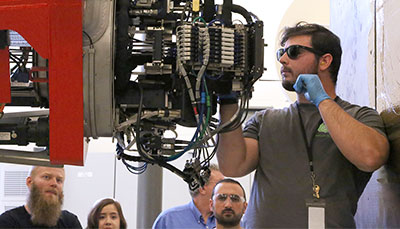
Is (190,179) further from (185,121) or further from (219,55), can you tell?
(219,55)

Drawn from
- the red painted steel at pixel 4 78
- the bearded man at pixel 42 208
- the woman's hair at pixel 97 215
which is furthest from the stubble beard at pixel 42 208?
the red painted steel at pixel 4 78

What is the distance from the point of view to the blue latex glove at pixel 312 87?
2436 millimetres

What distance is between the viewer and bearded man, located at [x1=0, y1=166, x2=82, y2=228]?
148 inches

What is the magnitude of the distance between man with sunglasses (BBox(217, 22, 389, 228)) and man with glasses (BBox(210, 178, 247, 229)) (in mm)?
1113

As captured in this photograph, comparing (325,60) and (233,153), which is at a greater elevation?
(325,60)

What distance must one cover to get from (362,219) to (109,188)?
2.60m

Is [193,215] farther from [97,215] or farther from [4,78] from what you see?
[4,78]

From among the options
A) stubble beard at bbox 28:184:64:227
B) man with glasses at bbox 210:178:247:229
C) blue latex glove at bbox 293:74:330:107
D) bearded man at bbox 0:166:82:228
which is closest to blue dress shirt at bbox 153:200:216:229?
man with glasses at bbox 210:178:247:229

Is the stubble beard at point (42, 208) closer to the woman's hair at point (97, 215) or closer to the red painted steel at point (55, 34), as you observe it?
the woman's hair at point (97, 215)

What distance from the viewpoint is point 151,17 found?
6.97 feet

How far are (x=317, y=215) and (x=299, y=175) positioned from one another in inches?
7.1

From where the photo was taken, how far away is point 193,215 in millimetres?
4098

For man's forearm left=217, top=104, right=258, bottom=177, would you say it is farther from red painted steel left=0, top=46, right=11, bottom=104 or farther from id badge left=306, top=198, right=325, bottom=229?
red painted steel left=0, top=46, right=11, bottom=104

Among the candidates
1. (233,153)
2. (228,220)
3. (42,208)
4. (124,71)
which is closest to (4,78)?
(124,71)
